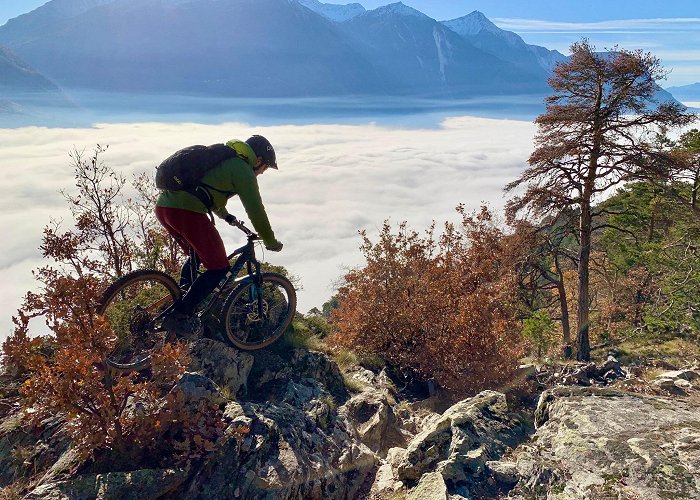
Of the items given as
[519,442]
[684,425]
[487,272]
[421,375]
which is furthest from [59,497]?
[487,272]

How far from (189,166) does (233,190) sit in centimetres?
58

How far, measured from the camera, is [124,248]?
13.4 metres

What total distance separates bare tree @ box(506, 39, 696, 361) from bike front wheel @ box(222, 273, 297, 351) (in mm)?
14680

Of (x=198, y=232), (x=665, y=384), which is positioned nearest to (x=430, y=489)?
(x=198, y=232)

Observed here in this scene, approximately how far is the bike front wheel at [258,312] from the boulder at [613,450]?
13.5 ft

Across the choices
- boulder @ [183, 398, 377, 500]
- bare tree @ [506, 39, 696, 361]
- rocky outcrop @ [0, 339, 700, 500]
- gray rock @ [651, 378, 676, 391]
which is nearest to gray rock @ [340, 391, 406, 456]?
rocky outcrop @ [0, 339, 700, 500]

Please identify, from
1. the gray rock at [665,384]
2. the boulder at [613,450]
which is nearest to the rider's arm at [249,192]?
the boulder at [613,450]

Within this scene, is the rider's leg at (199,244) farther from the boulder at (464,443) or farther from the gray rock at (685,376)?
the gray rock at (685,376)

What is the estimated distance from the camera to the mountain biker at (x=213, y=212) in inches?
215

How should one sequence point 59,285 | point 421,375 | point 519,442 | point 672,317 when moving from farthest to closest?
point 672,317 → point 421,375 → point 519,442 → point 59,285

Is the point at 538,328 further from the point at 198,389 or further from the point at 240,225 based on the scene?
the point at 198,389

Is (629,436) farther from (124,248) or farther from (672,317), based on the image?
(672,317)

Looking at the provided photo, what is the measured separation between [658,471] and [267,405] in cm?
443

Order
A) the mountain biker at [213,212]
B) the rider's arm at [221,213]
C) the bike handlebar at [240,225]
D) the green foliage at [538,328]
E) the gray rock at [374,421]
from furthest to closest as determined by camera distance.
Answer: the green foliage at [538,328] → the gray rock at [374,421] → the bike handlebar at [240,225] → the rider's arm at [221,213] → the mountain biker at [213,212]
